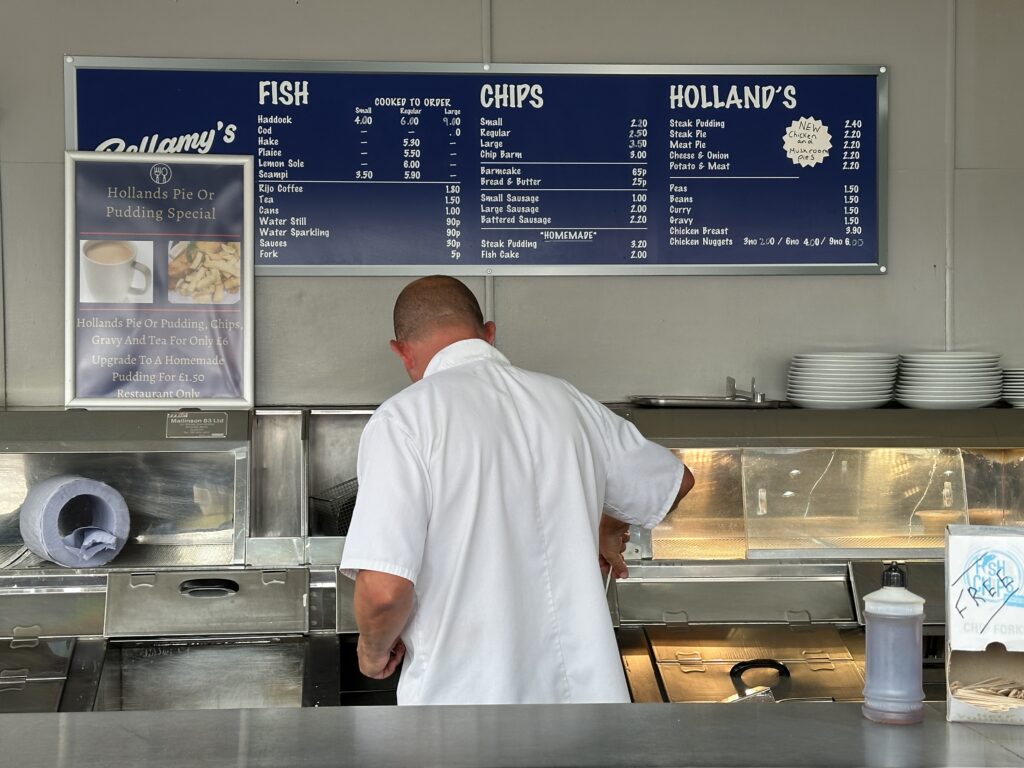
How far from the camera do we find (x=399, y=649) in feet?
7.27

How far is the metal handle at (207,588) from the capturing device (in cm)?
302

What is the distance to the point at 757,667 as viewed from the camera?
9.70ft

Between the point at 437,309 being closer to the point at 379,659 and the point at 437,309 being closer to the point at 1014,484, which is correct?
the point at 379,659

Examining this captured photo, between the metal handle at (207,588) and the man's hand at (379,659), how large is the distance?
0.93 metres

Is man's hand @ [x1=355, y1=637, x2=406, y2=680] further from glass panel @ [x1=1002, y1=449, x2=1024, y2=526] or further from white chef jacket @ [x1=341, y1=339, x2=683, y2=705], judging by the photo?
glass panel @ [x1=1002, y1=449, x2=1024, y2=526]

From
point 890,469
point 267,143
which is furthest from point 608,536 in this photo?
point 267,143

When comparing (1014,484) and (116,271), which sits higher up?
(116,271)

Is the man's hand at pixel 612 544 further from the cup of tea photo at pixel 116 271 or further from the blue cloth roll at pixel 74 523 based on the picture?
the cup of tea photo at pixel 116 271

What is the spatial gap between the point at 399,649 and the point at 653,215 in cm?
202

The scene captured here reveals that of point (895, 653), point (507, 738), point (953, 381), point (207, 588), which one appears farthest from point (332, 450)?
point (895, 653)

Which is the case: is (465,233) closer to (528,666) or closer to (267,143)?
(267,143)

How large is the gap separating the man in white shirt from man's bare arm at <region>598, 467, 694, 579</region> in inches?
9.8

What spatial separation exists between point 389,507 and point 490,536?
0.21 meters

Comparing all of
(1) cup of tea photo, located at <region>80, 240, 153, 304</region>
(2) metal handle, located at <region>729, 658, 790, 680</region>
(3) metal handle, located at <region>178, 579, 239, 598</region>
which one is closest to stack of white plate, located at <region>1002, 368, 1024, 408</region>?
(2) metal handle, located at <region>729, 658, 790, 680</region>
